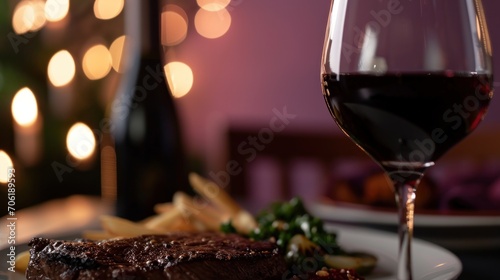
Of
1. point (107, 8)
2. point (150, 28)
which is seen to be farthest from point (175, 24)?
point (150, 28)

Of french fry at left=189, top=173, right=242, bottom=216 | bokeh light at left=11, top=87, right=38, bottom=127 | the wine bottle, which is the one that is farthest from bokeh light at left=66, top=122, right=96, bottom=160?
french fry at left=189, top=173, right=242, bottom=216

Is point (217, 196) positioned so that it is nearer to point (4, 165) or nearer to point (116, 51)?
point (4, 165)

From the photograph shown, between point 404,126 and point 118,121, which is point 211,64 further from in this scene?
point 404,126

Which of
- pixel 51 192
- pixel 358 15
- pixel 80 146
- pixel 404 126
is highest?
pixel 358 15

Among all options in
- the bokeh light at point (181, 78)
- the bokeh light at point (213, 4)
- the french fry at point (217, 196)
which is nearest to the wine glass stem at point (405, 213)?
the french fry at point (217, 196)

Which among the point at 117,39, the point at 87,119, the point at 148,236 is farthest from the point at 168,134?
the point at 117,39
